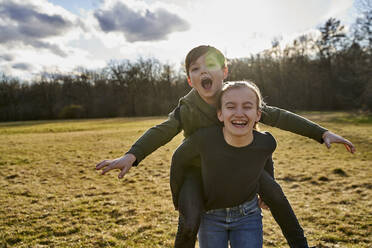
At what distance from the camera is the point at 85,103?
2311 inches

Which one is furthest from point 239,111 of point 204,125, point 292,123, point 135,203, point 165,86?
point 165,86

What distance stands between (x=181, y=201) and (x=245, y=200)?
580 mm

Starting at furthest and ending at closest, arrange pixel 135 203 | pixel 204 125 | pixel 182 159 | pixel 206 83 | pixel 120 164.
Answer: pixel 135 203 < pixel 206 83 < pixel 204 125 < pixel 182 159 < pixel 120 164

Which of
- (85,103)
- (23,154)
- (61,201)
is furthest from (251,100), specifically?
(85,103)

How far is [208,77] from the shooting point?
2664mm

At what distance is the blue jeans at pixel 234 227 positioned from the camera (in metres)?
2.43

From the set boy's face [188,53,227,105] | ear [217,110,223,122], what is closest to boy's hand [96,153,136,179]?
ear [217,110,223,122]

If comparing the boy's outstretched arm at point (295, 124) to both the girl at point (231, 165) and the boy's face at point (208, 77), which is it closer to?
the girl at point (231, 165)

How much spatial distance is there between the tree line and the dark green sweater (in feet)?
137

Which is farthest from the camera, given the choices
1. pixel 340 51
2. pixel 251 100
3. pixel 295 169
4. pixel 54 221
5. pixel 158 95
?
pixel 158 95

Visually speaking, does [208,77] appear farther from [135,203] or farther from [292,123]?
[135,203]

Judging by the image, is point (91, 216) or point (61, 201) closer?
point (91, 216)

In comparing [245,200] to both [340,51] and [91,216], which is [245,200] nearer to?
[91,216]

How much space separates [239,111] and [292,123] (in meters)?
0.70
